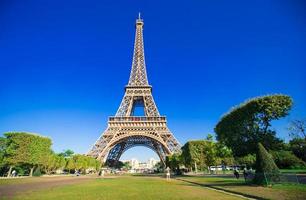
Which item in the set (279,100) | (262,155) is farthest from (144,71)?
(262,155)

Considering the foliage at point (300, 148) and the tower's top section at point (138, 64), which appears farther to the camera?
the tower's top section at point (138, 64)

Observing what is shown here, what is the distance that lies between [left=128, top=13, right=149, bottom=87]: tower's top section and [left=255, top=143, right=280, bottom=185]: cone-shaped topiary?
2019 inches

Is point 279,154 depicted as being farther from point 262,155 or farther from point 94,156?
point 94,156

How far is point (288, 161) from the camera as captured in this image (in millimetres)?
41062

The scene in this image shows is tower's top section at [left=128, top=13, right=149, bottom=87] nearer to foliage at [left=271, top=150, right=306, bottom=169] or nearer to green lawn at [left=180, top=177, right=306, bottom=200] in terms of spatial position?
foliage at [left=271, top=150, right=306, bottom=169]

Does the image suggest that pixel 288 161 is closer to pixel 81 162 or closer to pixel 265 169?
pixel 265 169

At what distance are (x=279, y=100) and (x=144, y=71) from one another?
46542 millimetres

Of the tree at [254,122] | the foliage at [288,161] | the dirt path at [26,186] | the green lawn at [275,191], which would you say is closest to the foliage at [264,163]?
the green lawn at [275,191]

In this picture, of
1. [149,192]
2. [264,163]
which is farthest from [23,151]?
[264,163]

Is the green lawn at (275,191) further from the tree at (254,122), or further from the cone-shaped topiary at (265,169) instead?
the tree at (254,122)

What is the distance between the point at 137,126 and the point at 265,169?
4549cm

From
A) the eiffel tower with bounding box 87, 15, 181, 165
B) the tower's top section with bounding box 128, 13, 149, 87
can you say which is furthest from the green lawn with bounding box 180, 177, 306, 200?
the tower's top section with bounding box 128, 13, 149, 87

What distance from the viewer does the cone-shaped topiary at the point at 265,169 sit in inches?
688

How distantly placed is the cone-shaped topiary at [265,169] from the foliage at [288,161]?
1943 cm
